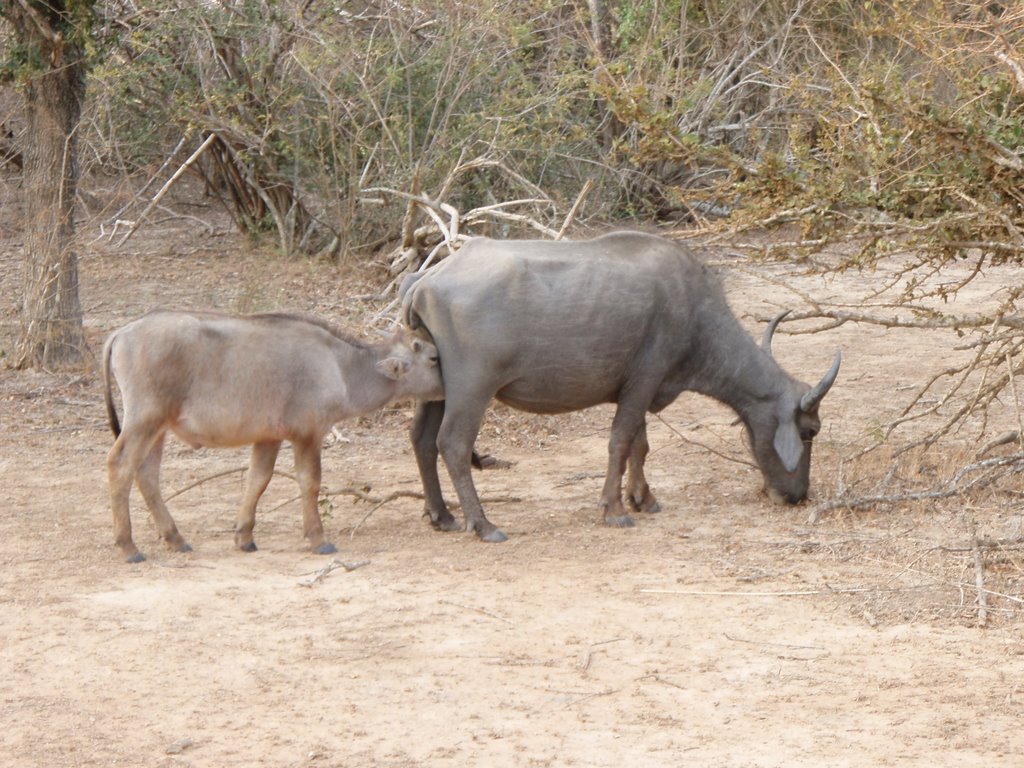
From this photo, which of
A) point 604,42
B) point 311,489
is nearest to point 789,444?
point 311,489

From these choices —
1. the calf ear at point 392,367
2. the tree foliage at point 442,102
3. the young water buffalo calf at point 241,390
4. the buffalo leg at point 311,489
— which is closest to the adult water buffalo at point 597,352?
the calf ear at point 392,367

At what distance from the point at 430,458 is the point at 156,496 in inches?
64.6

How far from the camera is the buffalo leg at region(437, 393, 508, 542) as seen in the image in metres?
8.09

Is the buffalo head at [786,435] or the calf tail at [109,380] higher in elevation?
the calf tail at [109,380]

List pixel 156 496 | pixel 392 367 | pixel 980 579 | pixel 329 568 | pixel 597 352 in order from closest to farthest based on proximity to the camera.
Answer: pixel 980 579 < pixel 329 568 < pixel 156 496 < pixel 392 367 < pixel 597 352

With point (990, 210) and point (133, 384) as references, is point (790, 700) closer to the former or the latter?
point (990, 210)

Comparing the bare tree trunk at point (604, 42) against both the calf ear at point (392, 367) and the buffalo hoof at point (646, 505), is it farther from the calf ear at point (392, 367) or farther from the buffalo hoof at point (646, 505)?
the calf ear at point (392, 367)

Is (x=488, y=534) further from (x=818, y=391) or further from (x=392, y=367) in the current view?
(x=818, y=391)

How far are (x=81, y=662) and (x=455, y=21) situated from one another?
985 centimetres

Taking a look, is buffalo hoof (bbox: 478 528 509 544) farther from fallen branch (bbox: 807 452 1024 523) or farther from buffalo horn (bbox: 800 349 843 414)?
buffalo horn (bbox: 800 349 843 414)

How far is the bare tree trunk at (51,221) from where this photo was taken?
1188 centimetres

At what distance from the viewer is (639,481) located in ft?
28.8

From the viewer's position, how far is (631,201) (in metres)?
18.7

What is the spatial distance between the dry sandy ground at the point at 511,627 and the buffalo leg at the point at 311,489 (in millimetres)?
178
